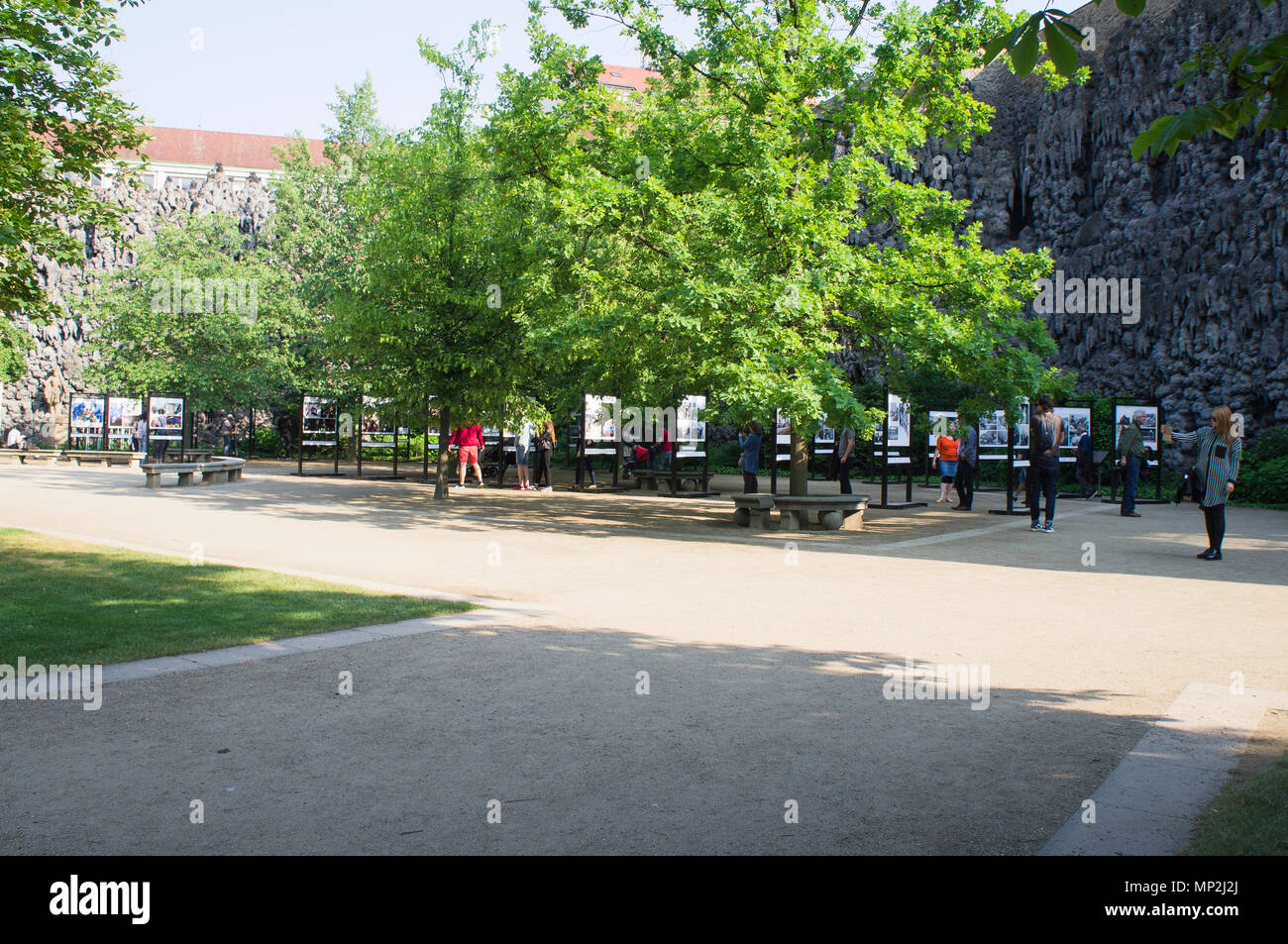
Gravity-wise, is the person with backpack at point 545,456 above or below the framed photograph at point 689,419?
below

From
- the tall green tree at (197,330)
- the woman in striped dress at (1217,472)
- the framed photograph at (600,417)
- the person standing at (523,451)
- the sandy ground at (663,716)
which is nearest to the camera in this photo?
the sandy ground at (663,716)

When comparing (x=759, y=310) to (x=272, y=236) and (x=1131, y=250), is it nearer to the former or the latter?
(x=1131, y=250)

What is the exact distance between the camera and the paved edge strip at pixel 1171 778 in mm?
3979

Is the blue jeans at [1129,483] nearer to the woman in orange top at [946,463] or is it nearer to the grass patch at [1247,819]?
the woman in orange top at [946,463]

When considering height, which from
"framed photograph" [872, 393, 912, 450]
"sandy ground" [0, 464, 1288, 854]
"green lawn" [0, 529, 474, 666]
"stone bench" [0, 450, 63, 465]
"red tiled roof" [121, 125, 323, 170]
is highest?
"red tiled roof" [121, 125, 323, 170]

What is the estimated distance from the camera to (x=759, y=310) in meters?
15.0

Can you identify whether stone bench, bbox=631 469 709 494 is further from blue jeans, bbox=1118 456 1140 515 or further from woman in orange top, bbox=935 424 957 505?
blue jeans, bbox=1118 456 1140 515

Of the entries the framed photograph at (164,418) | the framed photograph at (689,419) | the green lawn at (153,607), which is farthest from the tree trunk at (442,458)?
the framed photograph at (164,418)

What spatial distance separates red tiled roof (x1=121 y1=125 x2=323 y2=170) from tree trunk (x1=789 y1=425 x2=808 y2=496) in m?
77.1

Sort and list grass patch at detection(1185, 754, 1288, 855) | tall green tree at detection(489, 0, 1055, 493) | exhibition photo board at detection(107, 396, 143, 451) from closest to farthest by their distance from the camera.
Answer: grass patch at detection(1185, 754, 1288, 855) → tall green tree at detection(489, 0, 1055, 493) → exhibition photo board at detection(107, 396, 143, 451)

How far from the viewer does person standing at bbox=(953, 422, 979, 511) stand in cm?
2116

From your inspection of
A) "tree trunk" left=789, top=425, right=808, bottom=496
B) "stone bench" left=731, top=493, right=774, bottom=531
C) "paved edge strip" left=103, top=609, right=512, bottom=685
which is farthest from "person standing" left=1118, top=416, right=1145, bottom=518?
"paved edge strip" left=103, top=609, right=512, bottom=685

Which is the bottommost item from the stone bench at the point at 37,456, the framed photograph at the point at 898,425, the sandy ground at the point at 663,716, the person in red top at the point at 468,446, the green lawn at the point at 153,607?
the sandy ground at the point at 663,716

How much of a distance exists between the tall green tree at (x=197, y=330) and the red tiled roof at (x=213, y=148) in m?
48.1
